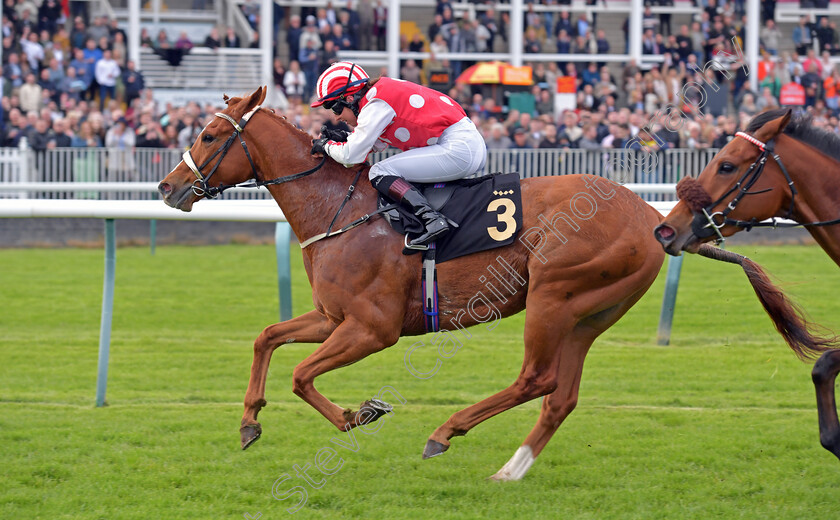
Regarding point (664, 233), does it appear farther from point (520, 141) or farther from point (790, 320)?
point (520, 141)

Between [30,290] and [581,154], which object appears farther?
[581,154]

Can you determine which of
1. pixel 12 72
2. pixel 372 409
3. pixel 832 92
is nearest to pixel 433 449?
pixel 372 409

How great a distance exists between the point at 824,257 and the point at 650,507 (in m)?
7.58

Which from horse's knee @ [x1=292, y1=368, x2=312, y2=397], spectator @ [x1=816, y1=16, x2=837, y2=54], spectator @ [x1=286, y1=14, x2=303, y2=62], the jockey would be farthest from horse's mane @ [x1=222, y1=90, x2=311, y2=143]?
spectator @ [x1=816, y1=16, x2=837, y2=54]

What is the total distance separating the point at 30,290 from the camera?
10625 mm

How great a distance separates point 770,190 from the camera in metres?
4.30

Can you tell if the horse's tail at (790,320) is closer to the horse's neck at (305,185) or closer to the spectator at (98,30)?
the horse's neck at (305,185)

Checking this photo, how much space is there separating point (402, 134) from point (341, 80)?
0.39 m

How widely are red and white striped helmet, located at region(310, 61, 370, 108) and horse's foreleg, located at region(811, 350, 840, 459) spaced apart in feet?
8.06

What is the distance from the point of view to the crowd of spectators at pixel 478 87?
1409cm

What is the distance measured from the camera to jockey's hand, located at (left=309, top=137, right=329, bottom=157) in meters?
5.10

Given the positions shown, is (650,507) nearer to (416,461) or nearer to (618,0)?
(416,461)

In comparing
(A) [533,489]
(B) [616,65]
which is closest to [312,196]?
(A) [533,489]

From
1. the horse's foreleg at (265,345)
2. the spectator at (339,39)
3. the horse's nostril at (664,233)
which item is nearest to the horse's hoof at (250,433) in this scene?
the horse's foreleg at (265,345)
